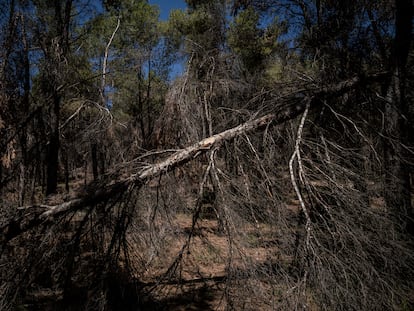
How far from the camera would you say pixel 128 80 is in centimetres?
1061

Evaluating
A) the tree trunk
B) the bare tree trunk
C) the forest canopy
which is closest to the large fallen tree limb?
the forest canopy

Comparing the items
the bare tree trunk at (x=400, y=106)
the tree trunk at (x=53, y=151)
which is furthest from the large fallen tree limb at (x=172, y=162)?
the tree trunk at (x=53, y=151)

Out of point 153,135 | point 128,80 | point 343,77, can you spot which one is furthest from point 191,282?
point 128,80

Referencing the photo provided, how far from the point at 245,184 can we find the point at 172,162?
96cm

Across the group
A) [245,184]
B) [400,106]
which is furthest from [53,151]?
[400,106]

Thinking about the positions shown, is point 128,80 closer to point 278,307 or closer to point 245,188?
point 245,188

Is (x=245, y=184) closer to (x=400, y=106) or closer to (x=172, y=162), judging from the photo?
(x=172, y=162)

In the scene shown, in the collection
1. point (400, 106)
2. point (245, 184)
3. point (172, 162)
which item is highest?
point (400, 106)

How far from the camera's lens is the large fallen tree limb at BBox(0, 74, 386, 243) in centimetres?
310

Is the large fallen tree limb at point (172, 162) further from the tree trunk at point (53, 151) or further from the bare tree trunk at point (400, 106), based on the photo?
the tree trunk at point (53, 151)

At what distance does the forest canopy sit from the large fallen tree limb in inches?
0.6

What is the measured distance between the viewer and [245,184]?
2943mm

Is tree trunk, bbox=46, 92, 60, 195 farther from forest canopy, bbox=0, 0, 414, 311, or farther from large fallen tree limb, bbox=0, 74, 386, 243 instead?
large fallen tree limb, bbox=0, 74, 386, 243

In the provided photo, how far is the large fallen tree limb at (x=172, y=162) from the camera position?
A: 3102 millimetres
